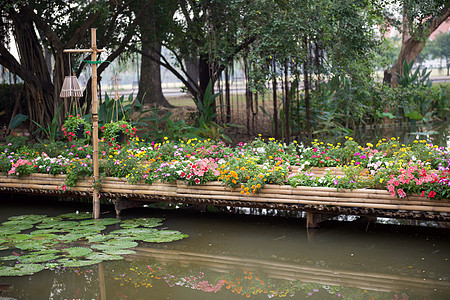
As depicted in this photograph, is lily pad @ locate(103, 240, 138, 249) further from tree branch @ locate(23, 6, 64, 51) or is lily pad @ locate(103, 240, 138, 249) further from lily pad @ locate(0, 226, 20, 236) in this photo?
tree branch @ locate(23, 6, 64, 51)

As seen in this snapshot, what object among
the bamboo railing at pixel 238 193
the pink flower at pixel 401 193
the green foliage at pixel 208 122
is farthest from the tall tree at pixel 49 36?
the pink flower at pixel 401 193

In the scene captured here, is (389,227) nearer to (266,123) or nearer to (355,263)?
(355,263)

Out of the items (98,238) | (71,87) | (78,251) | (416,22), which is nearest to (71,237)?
(98,238)

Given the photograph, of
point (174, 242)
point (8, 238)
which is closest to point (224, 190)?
point (174, 242)

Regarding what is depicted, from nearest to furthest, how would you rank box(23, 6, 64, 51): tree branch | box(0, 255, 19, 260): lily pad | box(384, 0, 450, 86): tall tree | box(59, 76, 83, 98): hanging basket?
box(0, 255, 19, 260): lily pad < box(59, 76, 83, 98): hanging basket < box(384, 0, 450, 86): tall tree < box(23, 6, 64, 51): tree branch

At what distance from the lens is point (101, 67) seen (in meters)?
10.8

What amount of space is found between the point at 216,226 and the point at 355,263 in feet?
6.03

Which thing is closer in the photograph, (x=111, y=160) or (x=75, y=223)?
(x=75, y=223)

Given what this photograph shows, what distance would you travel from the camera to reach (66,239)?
5.53 meters

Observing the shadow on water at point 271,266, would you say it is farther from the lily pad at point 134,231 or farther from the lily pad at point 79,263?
the lily pad at point 134,231

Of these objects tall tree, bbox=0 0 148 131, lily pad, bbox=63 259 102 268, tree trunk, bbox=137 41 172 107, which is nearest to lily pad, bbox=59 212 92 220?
lily pad, bbox=63 259 102 268

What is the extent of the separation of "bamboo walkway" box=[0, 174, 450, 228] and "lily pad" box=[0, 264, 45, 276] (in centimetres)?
184

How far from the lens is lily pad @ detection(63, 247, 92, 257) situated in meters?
5.03

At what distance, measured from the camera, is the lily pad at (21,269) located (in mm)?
4566
